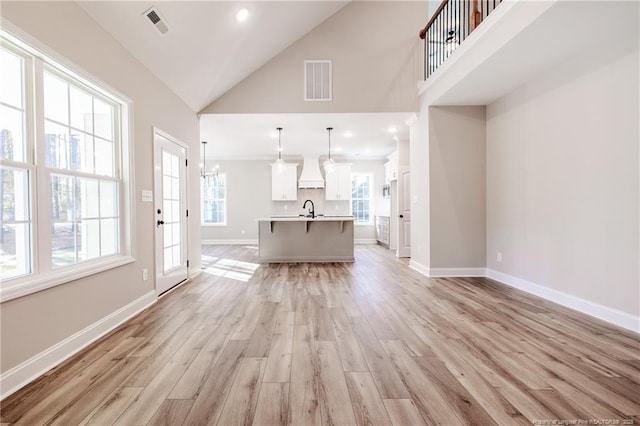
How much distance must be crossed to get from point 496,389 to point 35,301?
→ 2.95 m

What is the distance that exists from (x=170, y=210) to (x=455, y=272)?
4.33 m

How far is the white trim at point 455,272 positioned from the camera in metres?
4.43

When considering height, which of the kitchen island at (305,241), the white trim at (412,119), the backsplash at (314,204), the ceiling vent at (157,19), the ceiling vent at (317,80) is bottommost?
the kitchen island at (305,241)

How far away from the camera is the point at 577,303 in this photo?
296 cm

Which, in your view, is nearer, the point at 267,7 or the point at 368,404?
the point at 368,404

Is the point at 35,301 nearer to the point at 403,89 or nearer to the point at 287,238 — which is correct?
the point at 287,238

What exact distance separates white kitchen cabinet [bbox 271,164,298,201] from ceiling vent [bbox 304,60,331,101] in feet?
13.0

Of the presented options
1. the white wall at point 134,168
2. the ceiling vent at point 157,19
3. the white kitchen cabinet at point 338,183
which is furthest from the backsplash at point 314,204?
the ceiling vent at point 157,19

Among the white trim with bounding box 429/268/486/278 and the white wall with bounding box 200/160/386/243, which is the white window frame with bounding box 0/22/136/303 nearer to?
the white trim with bounding box 429/268/486/278

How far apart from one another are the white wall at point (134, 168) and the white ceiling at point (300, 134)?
5.03 ft

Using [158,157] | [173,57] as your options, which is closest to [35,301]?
[158,157]

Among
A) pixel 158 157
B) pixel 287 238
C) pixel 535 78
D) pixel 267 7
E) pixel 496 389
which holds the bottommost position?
pixel 496 389

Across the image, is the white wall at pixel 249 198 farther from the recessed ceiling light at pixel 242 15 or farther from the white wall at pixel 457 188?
the recessed ceiling light at pixel 242 15

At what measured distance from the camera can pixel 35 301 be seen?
1856mm
